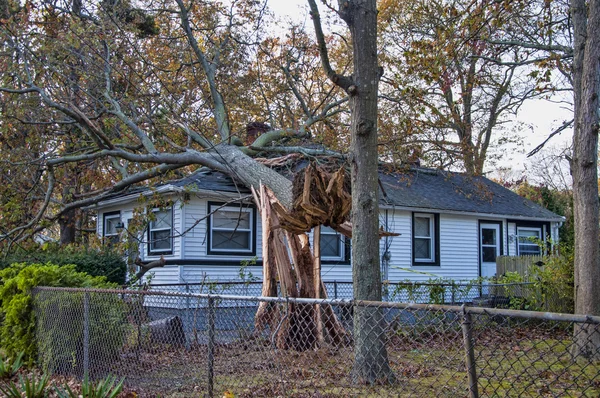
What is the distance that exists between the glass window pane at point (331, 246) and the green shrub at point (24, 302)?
9.51 m

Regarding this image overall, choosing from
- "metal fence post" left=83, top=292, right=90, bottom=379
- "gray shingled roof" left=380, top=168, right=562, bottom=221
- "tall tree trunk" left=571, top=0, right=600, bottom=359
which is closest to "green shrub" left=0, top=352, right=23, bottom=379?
"metal fence post" left=83, top=292, right=90, bottom=379

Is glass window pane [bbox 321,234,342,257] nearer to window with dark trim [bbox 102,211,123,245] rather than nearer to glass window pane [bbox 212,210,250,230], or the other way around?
glass window pane [bbox 212,210,250,230]

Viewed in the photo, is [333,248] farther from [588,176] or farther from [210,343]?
[210,343]

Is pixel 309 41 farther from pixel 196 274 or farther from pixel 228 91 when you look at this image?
pixel 196 274

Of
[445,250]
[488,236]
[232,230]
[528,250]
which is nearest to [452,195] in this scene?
[488,236]

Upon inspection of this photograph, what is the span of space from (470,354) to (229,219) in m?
13.1

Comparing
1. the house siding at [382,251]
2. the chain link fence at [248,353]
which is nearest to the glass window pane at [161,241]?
the house siding at [382,251]

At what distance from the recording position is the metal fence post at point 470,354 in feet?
9.30

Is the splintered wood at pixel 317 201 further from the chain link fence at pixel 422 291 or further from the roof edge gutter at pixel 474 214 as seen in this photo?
the roof edge gutter at pixel 474 214

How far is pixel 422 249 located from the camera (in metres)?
19.1

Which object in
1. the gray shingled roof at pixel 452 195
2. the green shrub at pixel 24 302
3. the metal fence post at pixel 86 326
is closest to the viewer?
the metal fence post at pixel 86 326

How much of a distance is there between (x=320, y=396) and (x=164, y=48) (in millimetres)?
16262

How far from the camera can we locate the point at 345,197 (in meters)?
8.91

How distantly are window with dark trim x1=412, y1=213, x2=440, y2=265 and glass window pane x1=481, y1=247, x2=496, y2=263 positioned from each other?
2.51 meters
